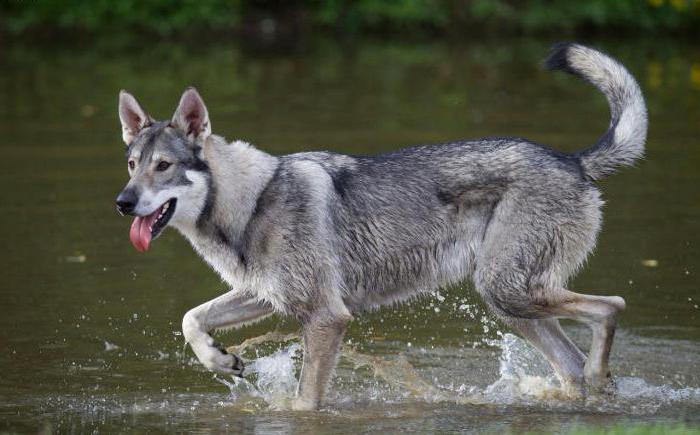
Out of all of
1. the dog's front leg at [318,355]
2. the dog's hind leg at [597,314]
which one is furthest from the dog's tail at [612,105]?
the dog's front leg at [318,355]

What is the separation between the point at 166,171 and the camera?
625cm

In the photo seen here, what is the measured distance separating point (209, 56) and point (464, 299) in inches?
601

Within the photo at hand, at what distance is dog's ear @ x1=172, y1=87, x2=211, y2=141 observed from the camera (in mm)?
6344

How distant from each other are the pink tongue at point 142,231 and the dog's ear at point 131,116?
510 mm

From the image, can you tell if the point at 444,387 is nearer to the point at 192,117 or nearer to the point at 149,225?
the point at 149,225

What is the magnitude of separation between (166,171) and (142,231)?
0.32 m

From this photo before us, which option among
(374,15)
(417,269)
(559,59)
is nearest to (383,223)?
(417,269)

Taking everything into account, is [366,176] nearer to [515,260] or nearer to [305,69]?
[515,260]

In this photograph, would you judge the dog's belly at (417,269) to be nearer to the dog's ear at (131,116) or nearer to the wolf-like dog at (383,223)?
the wolf-like dog at (383,223)

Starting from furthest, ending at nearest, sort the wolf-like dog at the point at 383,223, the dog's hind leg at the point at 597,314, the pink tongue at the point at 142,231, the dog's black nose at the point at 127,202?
1. the dog's hind leg at the point at 597,314
2. the wolf-like dog at the point at 383,223
3. the pink tongue at the point at 142,231
4. the dog's black nose at the point at 127,202

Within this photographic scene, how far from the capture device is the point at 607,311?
22.0 ft

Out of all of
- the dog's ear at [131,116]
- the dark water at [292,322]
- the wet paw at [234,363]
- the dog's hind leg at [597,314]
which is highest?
the dog's ear at [131,116]

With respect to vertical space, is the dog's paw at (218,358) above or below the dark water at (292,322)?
above

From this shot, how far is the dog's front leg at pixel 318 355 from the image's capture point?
647 cm
